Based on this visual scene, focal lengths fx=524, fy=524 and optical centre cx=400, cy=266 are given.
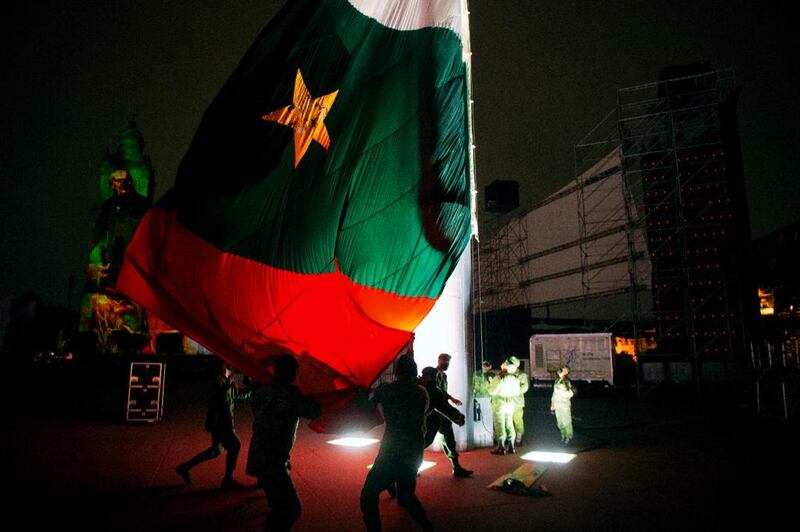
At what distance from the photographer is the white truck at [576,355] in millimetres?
21828

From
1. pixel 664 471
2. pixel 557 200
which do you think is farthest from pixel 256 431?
pixel 557 200

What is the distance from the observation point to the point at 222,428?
6859 mm

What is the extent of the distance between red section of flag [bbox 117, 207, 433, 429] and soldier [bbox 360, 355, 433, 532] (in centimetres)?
62

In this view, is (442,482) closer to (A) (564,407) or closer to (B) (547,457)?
(B) (547,457)

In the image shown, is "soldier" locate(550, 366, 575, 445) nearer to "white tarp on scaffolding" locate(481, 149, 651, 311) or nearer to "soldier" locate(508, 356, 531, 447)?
"soldier" locate(508, 356, 531, 447)

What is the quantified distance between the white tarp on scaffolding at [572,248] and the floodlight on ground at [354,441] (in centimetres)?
1620

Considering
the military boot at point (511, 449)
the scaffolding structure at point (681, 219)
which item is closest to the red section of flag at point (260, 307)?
the military boot at point (511, 449)

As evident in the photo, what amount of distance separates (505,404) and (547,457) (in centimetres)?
107

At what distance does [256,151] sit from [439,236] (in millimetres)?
2405

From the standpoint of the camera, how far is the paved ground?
17.9 feet

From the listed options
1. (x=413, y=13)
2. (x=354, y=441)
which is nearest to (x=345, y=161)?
(x=413, y=13)

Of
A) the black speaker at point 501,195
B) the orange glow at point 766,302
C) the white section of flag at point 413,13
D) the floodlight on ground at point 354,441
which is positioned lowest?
the floodlight on ground at point 354,441

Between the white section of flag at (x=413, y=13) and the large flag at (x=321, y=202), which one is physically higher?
the white section of flag at (x=413, y=13)

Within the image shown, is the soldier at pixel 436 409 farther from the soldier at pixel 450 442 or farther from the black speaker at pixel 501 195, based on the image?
the black speaker at pixel 501 195
